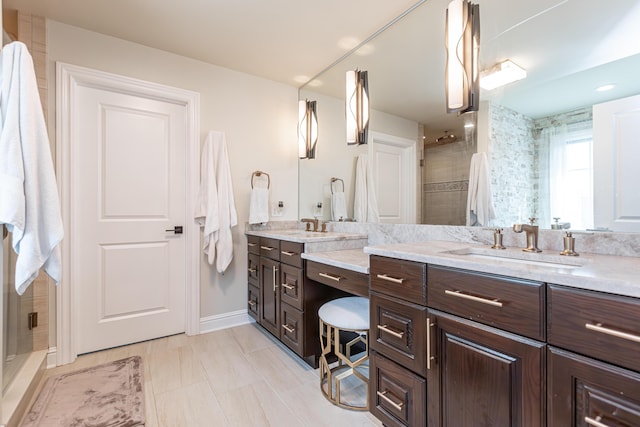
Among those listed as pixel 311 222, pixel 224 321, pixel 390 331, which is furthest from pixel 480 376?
pixel 224 321

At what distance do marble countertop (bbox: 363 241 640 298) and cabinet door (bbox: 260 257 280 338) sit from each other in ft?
3.55

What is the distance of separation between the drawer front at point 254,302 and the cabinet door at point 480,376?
1718 mm

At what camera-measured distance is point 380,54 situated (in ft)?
7.29

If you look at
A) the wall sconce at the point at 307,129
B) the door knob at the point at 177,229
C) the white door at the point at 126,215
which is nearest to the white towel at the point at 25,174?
the white door at the point at 126,215

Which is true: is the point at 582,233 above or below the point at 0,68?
below

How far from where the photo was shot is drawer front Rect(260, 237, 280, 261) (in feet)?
7.43

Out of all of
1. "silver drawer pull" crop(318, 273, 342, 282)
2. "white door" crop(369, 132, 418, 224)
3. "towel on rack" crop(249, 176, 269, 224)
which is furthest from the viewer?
"towel on rack" crop(249, 176, 269, 224)

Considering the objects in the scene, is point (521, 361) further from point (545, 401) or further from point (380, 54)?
point (380, 54)

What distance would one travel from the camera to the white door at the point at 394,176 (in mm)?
2004

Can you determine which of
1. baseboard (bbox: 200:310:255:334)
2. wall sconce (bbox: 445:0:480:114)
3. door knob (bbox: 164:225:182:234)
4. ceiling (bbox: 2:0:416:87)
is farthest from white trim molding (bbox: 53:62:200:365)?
wall sconce (bbox: 445:0:480:114)

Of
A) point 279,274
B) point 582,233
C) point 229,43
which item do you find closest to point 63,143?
point 229,43

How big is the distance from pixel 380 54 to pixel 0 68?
2237mm

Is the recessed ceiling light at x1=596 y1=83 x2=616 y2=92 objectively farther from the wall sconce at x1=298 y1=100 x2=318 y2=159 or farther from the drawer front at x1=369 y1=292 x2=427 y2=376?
the wall sconce at x1=298 y1=100 x2=318 y2=159

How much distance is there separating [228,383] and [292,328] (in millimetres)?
525
